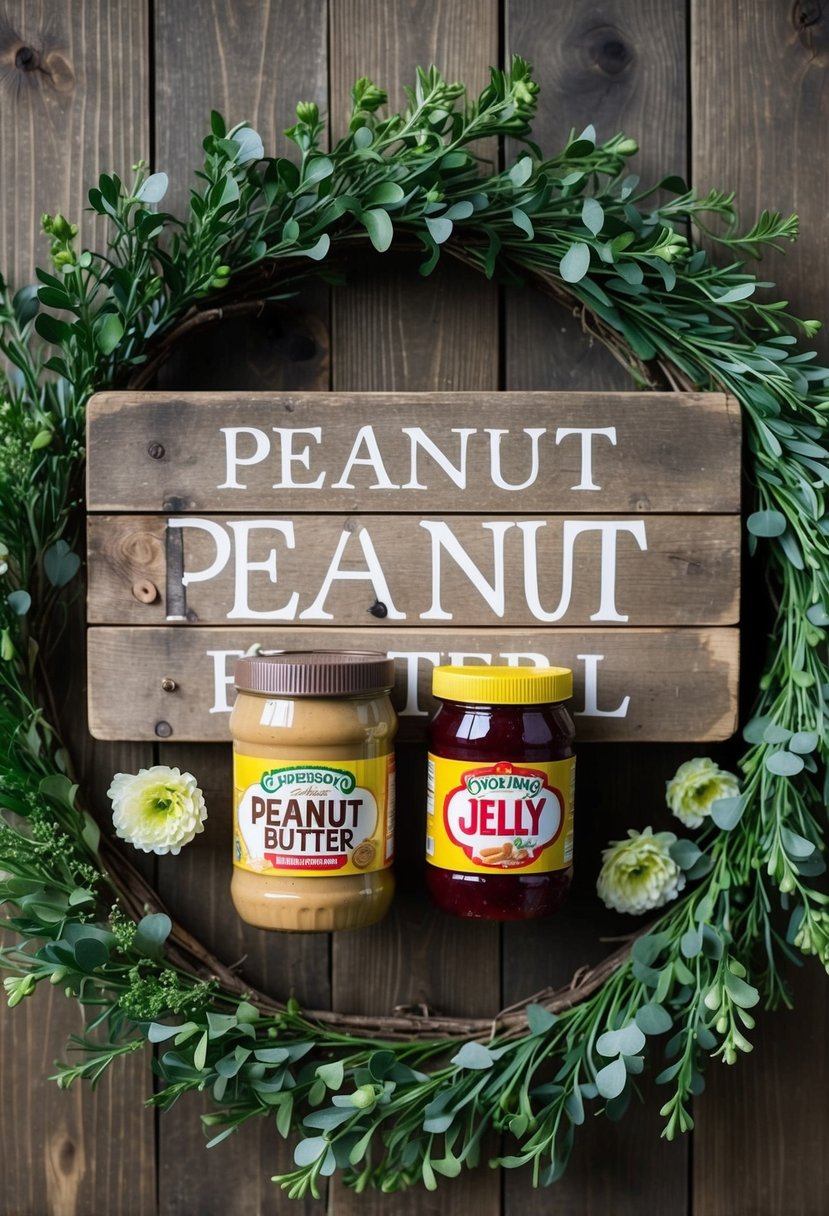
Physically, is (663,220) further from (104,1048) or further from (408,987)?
(104,1048)

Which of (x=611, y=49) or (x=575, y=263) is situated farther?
(x=611, y=49)

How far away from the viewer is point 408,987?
3.45 ft

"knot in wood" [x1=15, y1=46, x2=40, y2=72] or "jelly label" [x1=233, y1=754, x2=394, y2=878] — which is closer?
"jelly label" [x1=233, y1=754, x2=394, y2=878]

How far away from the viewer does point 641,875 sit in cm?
98

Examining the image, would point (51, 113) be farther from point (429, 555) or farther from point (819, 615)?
point (819, 615)

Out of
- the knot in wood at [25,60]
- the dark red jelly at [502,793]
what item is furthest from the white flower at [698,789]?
the knot in wood at [25,60]

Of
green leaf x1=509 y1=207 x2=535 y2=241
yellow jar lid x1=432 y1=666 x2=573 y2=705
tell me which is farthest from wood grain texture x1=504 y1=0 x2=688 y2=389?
yellow jar lid x1=432 y1=666 x2=573 y2=705

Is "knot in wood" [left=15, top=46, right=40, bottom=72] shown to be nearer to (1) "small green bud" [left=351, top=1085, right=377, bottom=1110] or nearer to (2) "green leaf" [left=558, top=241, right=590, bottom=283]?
(2) "green leaf" [left=558, top=241, right=590, bottom=283]

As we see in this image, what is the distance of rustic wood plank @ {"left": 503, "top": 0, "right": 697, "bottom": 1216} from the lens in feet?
3.43

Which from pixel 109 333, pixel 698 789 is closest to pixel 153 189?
pixel 109 333

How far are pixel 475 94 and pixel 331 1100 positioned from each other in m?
1.05

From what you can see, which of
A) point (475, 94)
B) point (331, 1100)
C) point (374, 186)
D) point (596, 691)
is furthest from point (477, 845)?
point (475, 94)

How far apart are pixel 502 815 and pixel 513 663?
0.16 meters

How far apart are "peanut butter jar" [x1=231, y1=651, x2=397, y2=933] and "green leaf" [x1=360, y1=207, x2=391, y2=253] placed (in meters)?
0.39
